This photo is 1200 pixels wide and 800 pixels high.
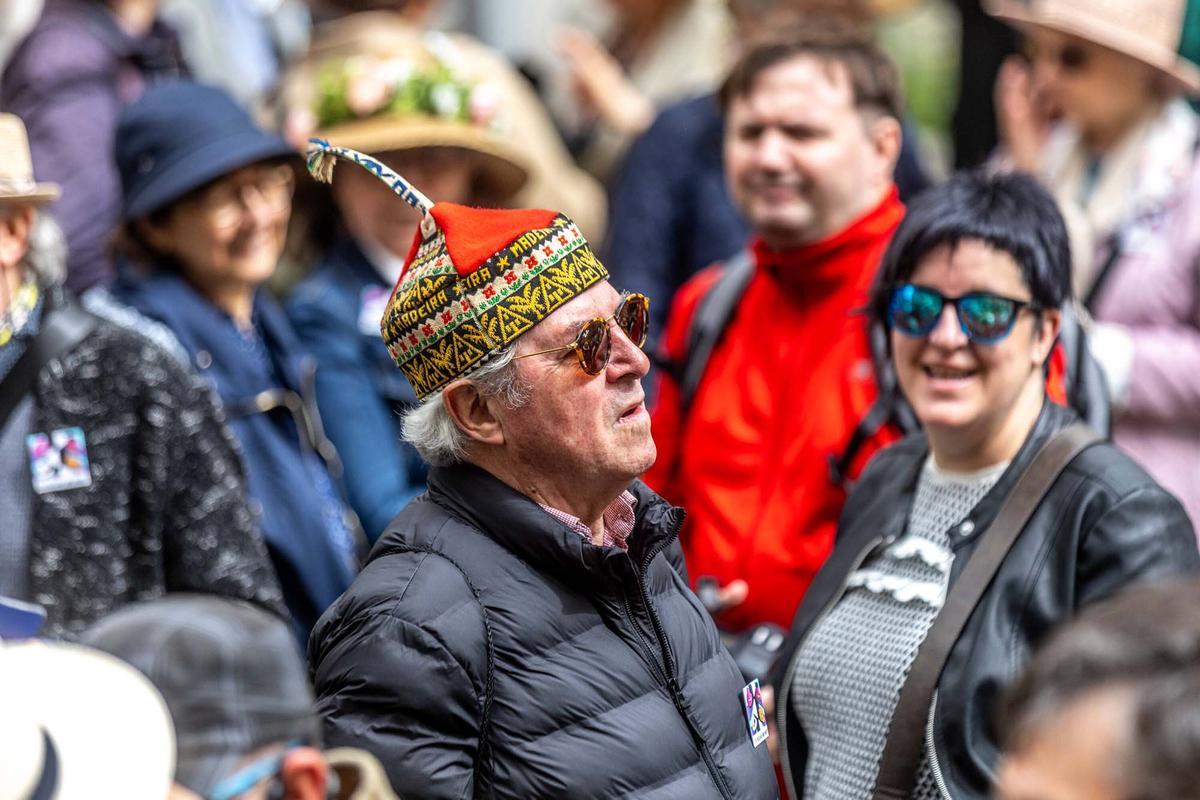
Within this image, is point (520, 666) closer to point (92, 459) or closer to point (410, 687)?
point (410, 687)

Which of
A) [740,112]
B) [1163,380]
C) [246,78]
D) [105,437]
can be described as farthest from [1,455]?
[246,78]

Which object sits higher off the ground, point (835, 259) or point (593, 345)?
point (593, 345)

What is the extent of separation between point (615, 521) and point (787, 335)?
1458 millimetres

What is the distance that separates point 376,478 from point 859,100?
1.72 metres

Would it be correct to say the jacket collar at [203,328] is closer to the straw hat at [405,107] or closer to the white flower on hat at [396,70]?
the straw hat at [405,107]

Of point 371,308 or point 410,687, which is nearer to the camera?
point 410,687

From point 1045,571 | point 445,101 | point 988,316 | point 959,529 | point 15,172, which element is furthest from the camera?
point 445,101

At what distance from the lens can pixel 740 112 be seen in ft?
15.1

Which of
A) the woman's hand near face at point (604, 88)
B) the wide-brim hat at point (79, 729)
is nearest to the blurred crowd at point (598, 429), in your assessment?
the wide-brim hat at point (79, 729)

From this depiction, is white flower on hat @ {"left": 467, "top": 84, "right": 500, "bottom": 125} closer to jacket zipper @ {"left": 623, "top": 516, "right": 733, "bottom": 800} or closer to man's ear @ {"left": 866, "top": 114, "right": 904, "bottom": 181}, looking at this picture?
man's ear @ {"left": 866, "top": 114, "right": 904, "bottom": 181}

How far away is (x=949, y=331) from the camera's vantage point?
11.3 feet

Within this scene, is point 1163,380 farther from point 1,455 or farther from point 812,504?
point 1,455

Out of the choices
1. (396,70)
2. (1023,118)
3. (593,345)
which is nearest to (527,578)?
(593,345)

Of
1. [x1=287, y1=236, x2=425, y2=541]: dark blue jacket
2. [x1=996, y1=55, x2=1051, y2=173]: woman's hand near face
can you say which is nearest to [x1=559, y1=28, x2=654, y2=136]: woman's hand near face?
[x1=996, y1=55, x2=1051, y2=173]: woman's hand near face
